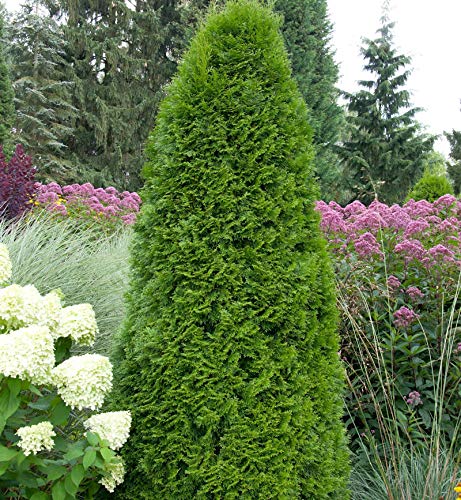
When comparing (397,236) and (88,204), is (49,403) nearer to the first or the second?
(397,236)

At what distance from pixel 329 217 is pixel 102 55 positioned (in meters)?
16.0

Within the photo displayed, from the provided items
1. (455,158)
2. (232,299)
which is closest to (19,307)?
(232,299)

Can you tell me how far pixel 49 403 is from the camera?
1.93 metres

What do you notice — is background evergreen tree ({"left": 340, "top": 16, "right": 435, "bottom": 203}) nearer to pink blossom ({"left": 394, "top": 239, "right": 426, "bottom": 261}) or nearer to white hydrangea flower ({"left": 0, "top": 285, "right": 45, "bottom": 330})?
pink blossom ({"left": 394, "top": 239, "right": 426, "bottom": 261})

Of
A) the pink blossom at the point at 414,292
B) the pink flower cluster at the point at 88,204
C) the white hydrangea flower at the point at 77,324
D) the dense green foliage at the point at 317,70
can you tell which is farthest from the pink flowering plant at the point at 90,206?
the dense green foliage at the point at 317,70

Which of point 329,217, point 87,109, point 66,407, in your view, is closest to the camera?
point 66,407

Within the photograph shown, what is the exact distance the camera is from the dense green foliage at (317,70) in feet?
46.9

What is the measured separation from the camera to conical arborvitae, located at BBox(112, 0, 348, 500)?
6.59ft

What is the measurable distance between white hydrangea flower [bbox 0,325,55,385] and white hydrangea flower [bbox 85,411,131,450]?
0.74ft

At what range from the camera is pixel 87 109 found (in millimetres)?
18000

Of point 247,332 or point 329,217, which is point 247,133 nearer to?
point 247,332

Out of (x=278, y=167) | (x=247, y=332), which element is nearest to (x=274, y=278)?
(x=247, y=332)

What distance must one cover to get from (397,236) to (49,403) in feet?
10.4

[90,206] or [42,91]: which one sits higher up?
[42,91]
